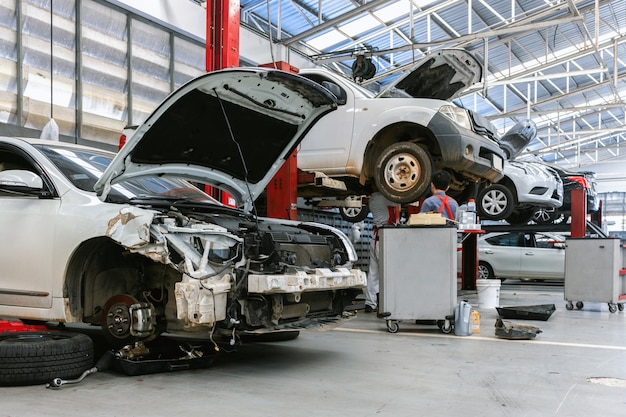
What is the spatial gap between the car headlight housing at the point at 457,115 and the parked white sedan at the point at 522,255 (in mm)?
6688

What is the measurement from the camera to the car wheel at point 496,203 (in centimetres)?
1006

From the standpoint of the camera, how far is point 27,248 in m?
3.75

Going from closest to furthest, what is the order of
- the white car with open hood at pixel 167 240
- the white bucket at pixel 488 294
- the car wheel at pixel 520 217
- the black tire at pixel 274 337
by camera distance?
1. the white car with open hood at pixel 167 240
2. the black tire at pixel 274 337
3. the white bucket at pixel 488 294
4. the car wheel at pixel 520 217

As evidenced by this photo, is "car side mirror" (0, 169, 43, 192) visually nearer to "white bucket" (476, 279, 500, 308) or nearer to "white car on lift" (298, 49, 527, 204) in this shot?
"white car on lift" (298, 49, 527, 204)

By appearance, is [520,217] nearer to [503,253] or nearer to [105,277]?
[503,253]

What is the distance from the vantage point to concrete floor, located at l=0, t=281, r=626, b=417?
2906 millimetres

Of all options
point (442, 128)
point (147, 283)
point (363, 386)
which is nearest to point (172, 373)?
point (147, 283)

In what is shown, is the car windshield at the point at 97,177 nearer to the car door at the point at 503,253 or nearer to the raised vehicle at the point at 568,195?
the raised vehicle at the point at 568,195

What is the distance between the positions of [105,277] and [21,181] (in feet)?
2.66

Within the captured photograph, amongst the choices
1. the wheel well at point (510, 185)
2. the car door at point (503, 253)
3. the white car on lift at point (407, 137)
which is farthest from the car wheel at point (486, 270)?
the white car on lift at point (407, 137)

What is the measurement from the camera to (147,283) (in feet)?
12.6

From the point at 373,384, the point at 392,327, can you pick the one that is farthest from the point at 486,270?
the point at 373,384

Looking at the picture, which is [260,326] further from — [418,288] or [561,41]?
[561,41]

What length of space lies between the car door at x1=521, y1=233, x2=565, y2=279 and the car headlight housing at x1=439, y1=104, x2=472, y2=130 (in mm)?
7084
